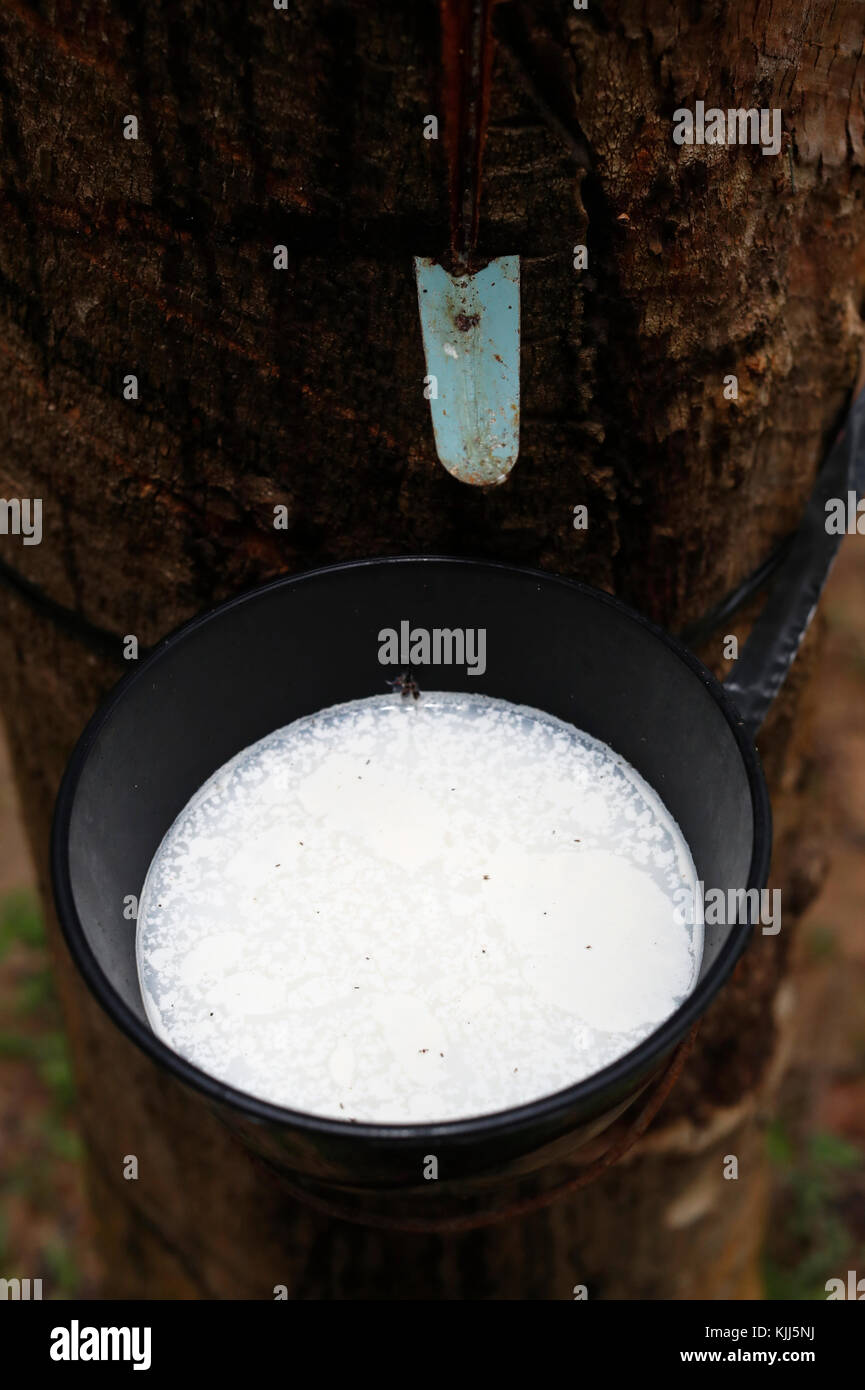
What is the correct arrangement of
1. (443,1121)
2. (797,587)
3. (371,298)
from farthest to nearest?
1. (797,587)
2. (371,298)
3. (443,1121)

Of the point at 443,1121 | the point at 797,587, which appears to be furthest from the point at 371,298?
the point at 443,1121

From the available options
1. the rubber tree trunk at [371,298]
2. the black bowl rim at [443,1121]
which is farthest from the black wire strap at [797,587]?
the black bowl rim at [443,1121]

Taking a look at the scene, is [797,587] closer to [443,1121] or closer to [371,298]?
[371,298]

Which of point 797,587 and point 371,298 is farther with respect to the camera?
point 797,587

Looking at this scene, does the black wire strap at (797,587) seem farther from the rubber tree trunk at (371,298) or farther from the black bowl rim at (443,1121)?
the black bowl rim at (443,1121)

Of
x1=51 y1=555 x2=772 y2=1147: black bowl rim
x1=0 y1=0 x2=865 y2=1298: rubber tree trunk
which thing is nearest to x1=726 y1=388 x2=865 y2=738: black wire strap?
x1=0 y1=0 x2=865 y2=1298: rubber tree trunk
